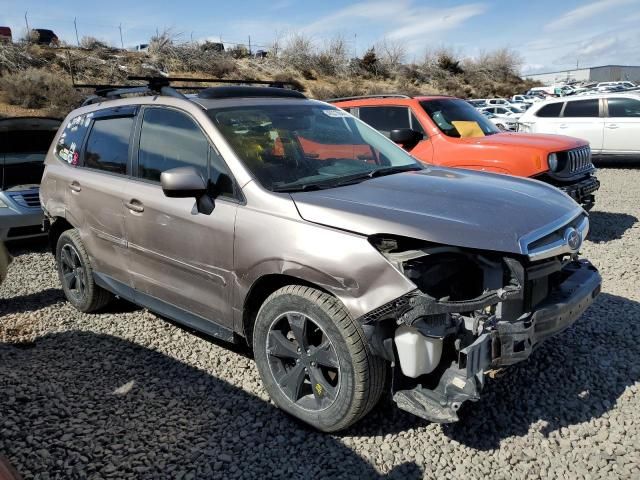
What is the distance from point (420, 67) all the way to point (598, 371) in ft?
173

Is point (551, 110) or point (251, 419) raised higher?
point (551, 110)

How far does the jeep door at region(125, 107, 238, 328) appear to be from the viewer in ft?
10.8

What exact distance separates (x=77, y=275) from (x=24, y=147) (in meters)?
4.42

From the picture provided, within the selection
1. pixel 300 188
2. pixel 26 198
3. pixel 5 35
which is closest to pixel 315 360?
pixel 300 188

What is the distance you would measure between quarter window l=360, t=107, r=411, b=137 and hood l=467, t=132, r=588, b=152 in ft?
3.47

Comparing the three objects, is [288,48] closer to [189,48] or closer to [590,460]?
[189,48]

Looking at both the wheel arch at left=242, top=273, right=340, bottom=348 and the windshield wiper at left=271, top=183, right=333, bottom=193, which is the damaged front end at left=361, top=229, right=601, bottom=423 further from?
the windshield wiper at left=271, top=183, right=333, bottom=193

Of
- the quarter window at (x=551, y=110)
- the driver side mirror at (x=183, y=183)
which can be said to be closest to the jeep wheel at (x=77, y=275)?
the driver side mirror at (x=183, y=183)

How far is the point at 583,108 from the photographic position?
1267 cm

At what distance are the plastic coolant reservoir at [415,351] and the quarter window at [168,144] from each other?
166 centimetres

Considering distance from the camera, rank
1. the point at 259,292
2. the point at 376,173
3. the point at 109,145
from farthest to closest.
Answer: the point at 109,145, the point at 376,173, the point at 259,292

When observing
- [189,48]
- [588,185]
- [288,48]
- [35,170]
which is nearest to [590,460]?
[588,185]

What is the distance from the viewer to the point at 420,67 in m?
52.5

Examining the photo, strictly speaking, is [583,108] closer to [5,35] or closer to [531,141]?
[531,141]
